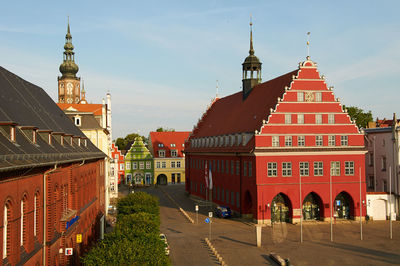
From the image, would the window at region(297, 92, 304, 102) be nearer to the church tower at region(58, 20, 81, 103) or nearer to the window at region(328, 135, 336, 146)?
the window at region(328, 135, 336, 146)

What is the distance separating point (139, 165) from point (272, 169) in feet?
192

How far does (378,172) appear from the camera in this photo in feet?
188

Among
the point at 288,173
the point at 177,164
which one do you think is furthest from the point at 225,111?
the point at 177,164

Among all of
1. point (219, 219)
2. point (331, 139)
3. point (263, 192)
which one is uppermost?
point (331, 139)

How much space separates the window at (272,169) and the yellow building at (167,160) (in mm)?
56630

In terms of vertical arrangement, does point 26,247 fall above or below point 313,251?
above

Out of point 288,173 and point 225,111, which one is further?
point 225,111

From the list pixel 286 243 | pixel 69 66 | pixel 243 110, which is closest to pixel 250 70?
pixel 243 110

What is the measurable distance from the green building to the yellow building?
144 centimetres

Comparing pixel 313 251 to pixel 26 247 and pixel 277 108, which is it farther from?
pixel 26 247

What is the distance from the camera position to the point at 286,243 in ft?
130

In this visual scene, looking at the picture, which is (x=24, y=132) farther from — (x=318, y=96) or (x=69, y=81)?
(x=69, y=81)

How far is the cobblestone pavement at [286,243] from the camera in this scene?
1323 inches

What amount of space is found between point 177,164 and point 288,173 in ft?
189
